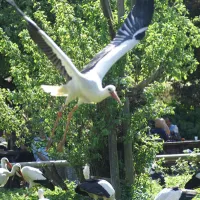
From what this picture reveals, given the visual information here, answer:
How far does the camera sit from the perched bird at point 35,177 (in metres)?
14.5

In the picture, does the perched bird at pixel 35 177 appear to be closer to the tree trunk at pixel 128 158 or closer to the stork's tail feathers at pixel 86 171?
the stork's tail feathers at pixel 86 171

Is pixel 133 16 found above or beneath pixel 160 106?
above

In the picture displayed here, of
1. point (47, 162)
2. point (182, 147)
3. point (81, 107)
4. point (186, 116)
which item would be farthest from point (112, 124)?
point (186, 116)

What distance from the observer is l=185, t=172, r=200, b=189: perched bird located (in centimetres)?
1348

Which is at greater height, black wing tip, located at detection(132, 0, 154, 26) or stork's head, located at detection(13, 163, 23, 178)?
black wing tip, located at detection(132, 0, 154, 26)

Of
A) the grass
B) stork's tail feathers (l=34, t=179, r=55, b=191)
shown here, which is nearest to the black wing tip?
the grass

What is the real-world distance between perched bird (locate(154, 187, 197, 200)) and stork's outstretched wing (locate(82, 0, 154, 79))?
1.95 meters

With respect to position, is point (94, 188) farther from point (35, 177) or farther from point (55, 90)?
point (35, 177)

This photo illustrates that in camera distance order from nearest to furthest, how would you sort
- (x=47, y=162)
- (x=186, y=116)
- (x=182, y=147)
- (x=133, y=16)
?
1. (x=133, y=16)
2. (x=47, y=162)
3. (x=182, y=147)
4. (x=186, y=116)

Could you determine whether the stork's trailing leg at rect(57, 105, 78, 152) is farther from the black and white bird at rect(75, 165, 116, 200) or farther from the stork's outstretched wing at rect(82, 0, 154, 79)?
the black and white bird at rect(75, 165, 116, 200)

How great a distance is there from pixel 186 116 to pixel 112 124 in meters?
12.9

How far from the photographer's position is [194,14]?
2659 centimetres

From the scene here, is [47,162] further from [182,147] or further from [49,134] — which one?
[182,147]

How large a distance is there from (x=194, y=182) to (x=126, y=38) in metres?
2.43
